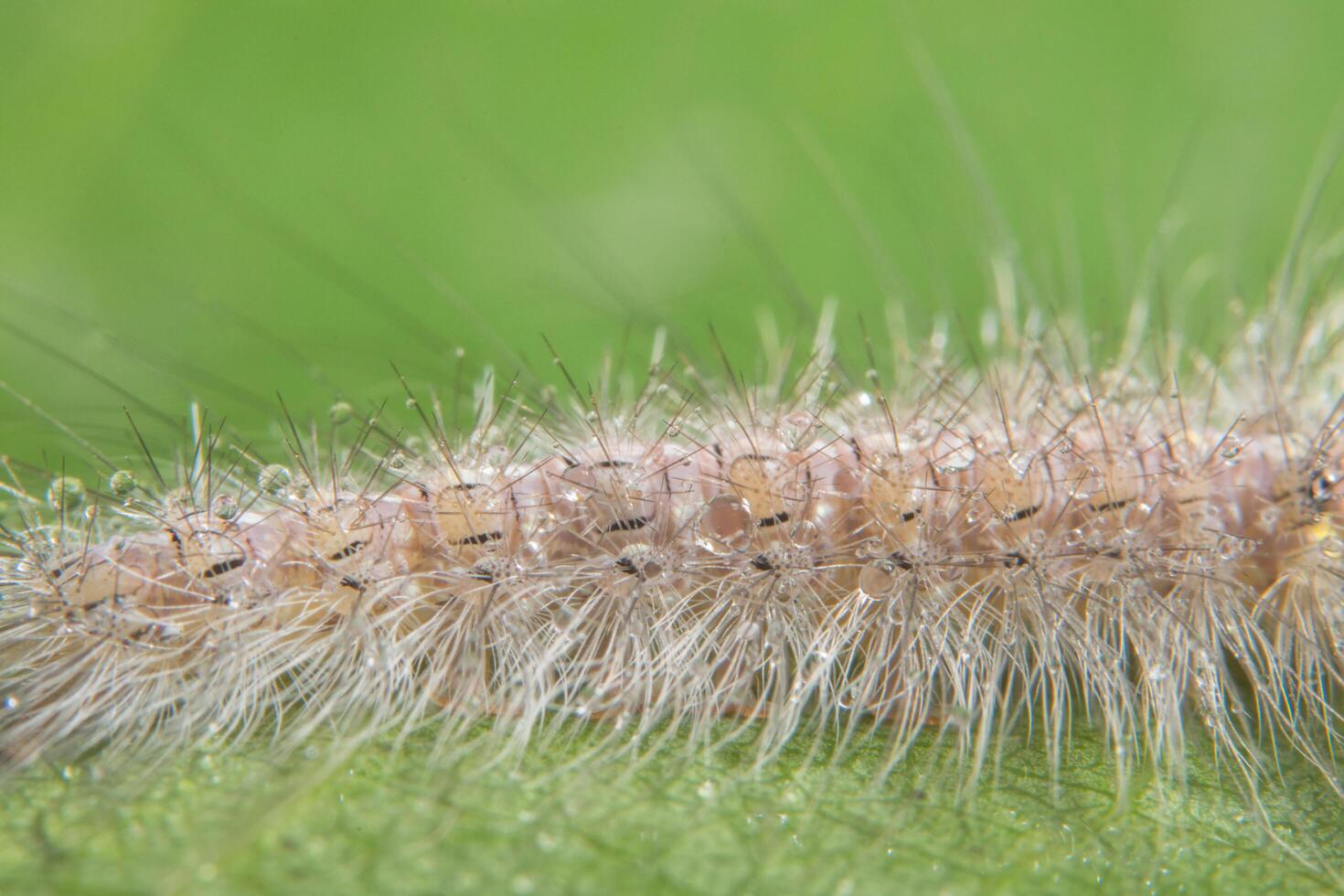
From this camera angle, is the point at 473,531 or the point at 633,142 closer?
the point at 473,531

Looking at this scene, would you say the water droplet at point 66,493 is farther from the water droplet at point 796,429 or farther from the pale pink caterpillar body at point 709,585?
the water droplet at point 796,429

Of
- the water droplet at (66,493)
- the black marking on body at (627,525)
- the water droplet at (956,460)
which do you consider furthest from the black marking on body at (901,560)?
the water droplet at (66,493)

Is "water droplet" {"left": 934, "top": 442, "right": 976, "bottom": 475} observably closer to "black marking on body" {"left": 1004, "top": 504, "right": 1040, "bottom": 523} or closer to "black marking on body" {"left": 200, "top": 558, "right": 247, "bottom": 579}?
"black marking on body" {"left": 1004, "top": 504, "right": 1040, "bottom": 523}

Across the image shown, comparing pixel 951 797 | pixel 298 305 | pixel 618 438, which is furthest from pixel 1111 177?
pixel 298 305

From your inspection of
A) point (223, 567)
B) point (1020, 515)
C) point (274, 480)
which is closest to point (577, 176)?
point (274, 480)

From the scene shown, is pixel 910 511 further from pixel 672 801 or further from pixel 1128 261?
pixel 1128 261

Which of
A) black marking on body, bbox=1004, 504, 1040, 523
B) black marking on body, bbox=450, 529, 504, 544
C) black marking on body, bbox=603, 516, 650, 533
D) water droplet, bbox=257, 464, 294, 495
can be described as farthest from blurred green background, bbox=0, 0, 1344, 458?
black marking on body, bbox=1004, 504, 1040, 523
